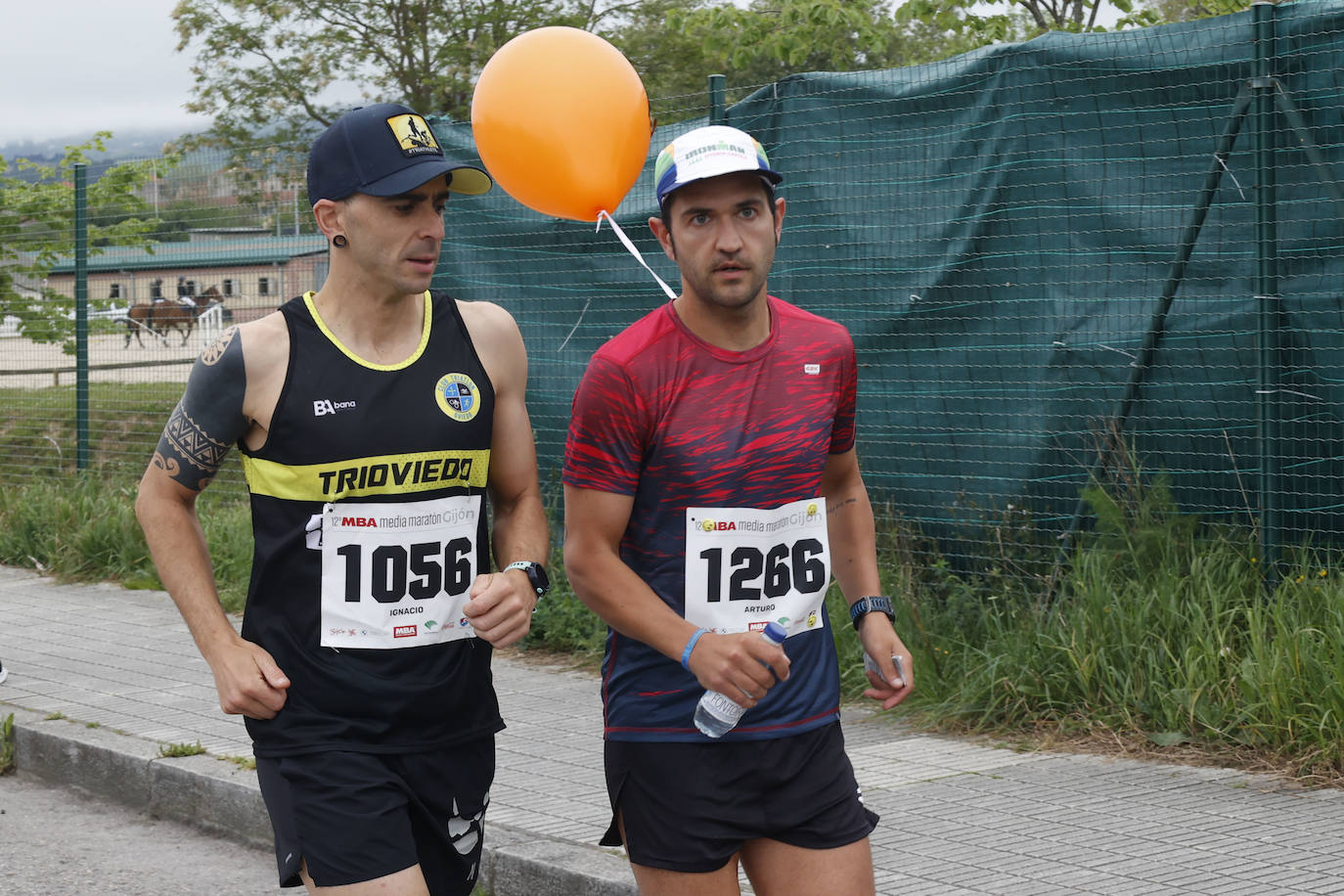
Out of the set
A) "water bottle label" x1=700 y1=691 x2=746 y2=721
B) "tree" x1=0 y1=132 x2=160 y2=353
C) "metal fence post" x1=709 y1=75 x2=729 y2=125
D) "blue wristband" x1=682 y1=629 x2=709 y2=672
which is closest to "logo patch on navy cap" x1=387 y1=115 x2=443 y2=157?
"blue wristband" x1=682 y1=629 x2=709 y2=672

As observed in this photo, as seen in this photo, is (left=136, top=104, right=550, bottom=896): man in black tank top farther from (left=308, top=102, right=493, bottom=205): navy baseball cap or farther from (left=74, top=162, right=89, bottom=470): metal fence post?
(left=74, top=162, right=89, bottom=470): metal fence post

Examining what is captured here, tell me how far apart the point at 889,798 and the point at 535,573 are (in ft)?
8.09

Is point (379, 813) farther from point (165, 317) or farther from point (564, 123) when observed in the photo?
point (165, 317)

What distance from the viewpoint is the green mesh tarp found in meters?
6.23

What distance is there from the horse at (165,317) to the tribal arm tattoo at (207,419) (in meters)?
9.27

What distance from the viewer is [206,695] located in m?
7.39

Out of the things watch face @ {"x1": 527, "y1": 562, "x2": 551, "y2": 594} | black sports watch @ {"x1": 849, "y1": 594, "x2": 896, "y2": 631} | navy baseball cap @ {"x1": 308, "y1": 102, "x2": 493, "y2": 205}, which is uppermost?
navy baseball cap @ {"x1": 308, "y1": 102, "x2": 493, "y2": 205}

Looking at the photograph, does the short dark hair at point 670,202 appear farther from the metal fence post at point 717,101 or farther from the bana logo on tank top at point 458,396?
the metal fence post at point 717,101

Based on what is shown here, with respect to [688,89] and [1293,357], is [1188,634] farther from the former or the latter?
[688,89]

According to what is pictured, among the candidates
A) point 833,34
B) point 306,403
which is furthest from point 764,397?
point 833,34

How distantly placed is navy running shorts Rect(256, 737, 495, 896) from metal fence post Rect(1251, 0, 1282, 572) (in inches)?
157

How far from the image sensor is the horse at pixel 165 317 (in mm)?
13195

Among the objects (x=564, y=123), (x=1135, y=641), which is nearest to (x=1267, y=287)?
(x=1135, y=641)

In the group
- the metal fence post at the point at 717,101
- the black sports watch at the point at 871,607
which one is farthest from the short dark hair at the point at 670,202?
the metal fence post at the point at 717,101
